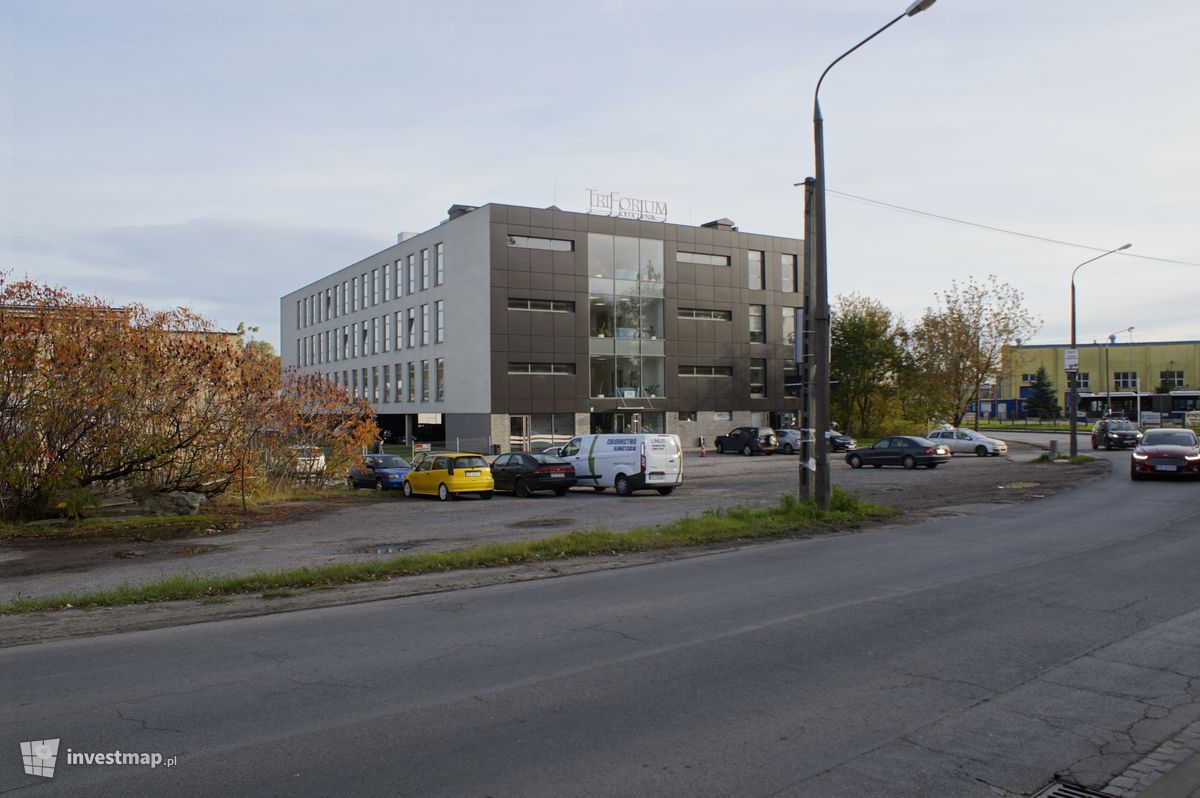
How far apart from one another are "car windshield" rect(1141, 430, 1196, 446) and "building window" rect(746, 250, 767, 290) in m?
34.1

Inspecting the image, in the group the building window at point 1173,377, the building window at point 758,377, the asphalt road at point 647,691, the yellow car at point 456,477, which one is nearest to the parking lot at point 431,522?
the yellow car at point 456,477

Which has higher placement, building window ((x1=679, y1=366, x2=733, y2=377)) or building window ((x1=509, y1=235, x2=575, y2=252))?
building window ((x1=509, y1=235, x2=575, y2=252))

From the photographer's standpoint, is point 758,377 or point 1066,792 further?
point 758,377

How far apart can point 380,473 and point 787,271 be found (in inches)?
1586

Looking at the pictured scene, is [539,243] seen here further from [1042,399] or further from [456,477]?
[1042,399]

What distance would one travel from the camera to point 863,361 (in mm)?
59094

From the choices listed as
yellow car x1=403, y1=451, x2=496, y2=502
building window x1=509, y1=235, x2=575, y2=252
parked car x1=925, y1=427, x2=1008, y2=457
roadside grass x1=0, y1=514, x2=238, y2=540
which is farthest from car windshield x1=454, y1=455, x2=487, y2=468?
parked car x1=925, y1=427, x2=1008, y2=457

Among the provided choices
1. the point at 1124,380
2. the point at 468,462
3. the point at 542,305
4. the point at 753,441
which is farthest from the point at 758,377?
the point at 1124,380

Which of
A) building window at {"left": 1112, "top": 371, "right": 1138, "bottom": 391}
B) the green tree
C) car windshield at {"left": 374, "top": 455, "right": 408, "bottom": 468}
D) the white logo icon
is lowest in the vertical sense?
the white logo icon

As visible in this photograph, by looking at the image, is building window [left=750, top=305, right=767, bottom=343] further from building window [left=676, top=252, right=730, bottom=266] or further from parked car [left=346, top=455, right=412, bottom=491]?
parked car [left=346, top=455, right=412, bottom=491]

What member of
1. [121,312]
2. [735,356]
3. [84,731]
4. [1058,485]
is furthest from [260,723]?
[735,356]

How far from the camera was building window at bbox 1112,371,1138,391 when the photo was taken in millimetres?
99375

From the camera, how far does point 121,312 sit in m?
18.5

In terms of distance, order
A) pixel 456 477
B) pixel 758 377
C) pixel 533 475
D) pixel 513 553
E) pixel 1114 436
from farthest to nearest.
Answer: pixel 758 377
pixel 1114 436
pixel 533 475
pixel 456 477
pixel 513 553
